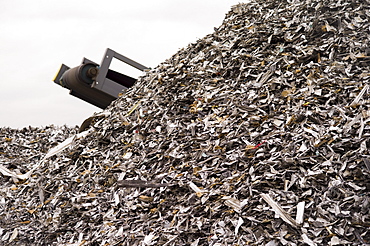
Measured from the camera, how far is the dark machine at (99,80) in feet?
31.0

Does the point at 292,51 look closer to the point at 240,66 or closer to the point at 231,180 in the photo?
the point at 240,66

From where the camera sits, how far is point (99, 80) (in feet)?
30.8

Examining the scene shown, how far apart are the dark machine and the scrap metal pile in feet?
7.68

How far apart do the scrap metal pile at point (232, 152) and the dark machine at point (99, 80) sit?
92.2 inches

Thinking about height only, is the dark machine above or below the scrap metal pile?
above

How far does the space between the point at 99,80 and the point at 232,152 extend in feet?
18.1

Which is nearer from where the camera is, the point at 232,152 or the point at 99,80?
the point at 232,152

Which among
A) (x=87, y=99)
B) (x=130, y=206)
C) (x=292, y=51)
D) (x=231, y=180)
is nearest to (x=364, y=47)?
(x=292, y=51)

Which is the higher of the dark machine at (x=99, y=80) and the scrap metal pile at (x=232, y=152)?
the dark machine at (x=99, y=80)

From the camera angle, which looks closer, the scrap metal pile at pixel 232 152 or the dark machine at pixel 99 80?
the scrap metal pile at pixel 232 152

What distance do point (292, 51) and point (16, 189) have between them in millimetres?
4533

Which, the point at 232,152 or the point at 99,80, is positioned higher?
the point at 99,80

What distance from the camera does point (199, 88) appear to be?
5.89m

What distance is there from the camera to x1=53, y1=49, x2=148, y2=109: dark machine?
9445 mm
